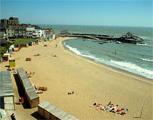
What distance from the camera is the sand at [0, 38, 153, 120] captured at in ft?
75.3

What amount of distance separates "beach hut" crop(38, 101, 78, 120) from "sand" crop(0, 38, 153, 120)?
0.97 metres

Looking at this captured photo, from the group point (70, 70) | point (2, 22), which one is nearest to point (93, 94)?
point (70, 70)

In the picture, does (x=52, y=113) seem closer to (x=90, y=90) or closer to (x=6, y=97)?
(x=6, y=97)

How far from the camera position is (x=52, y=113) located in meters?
20.3

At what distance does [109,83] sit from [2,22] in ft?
368

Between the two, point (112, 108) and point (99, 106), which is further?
point (99, 106)

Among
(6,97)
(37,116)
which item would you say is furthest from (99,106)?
(6,97)

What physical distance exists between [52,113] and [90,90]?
9611 mm

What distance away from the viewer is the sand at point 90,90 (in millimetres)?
22953

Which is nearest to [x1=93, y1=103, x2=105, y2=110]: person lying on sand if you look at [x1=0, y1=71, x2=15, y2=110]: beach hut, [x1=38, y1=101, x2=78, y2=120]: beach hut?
[x1=38, y1=101, x2=78, y2=120]: beach hut

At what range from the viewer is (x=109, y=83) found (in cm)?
3291

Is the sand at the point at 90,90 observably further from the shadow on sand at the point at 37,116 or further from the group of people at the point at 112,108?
the group of people at the point at 112,108

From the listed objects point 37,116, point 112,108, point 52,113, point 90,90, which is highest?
point 52,113

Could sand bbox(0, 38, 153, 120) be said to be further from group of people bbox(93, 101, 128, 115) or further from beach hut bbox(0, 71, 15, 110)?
beach hut bbox(0, 71, 15, 110)
